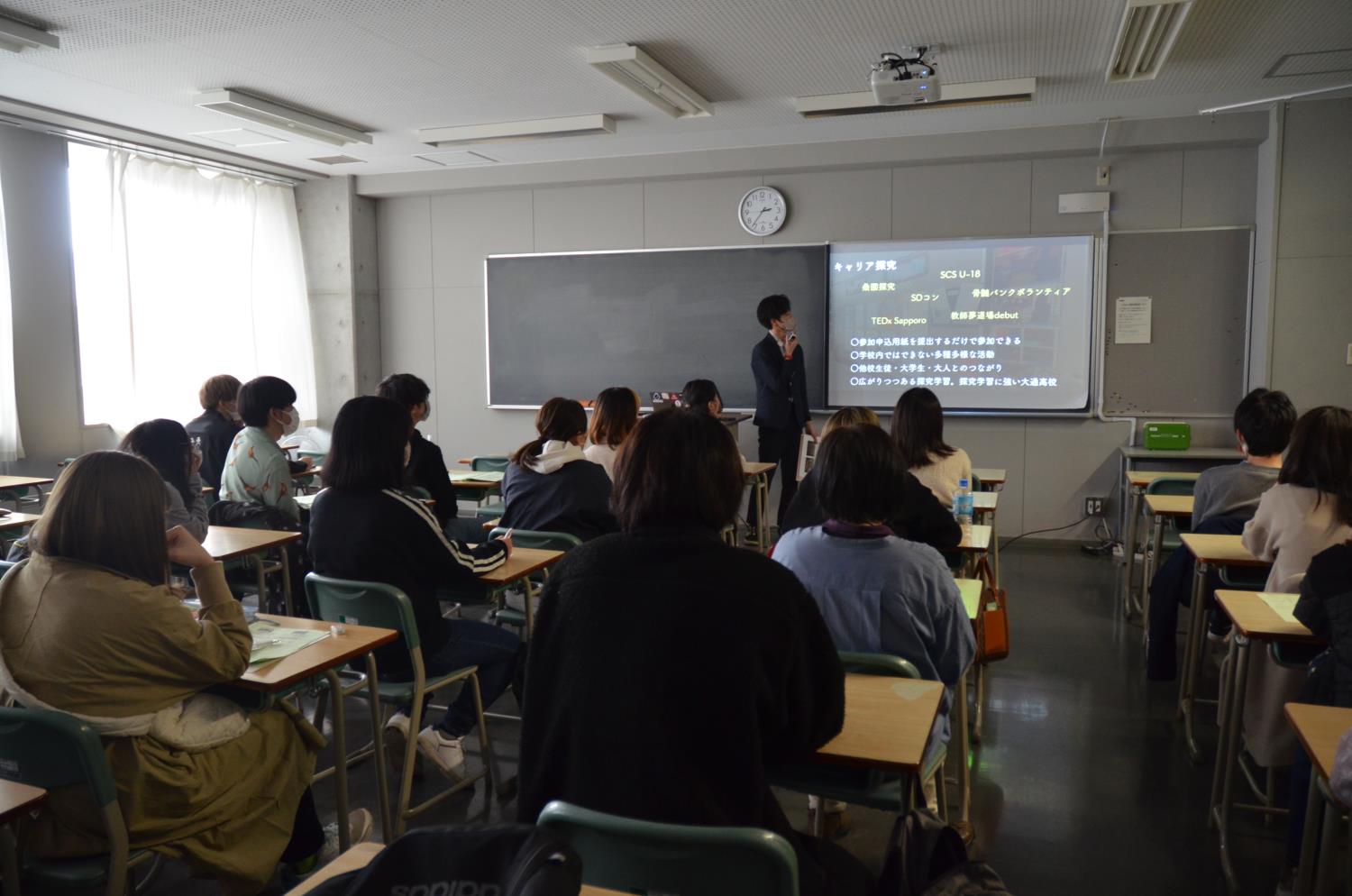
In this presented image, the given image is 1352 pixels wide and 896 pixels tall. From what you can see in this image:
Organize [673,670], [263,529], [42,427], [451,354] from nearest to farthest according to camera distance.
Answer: [673,670] < [263,529] < [42,427] < [451,354]

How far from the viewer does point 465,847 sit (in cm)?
82

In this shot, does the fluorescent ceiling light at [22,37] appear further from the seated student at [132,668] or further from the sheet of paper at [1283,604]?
the sheet of paper at [1283,604]

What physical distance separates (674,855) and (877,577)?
912 mm

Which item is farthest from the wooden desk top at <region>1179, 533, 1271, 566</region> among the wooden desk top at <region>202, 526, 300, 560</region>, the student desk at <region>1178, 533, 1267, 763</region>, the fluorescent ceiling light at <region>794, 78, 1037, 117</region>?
the wooden desk top at <region>202, 526, 300, 560</region>

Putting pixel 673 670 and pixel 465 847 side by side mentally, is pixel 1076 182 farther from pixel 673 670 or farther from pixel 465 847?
pixel 465 847

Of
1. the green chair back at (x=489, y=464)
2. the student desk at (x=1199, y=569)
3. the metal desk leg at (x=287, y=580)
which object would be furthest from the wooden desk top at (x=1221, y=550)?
the green chair back at (x=489, y=464)

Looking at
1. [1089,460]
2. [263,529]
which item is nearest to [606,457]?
[263,529]

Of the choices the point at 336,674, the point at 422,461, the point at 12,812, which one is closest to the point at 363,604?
the point at 336,674

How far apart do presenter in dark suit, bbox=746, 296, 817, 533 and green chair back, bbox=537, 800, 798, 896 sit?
15.9ft

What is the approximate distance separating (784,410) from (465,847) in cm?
551

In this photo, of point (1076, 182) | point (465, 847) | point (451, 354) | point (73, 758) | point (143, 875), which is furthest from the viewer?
point (451, 354)

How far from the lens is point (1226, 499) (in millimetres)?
3520

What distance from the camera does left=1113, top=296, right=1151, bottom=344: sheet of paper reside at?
236 inches

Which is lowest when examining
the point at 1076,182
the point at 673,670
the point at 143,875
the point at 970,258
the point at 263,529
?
the point at 143,875
